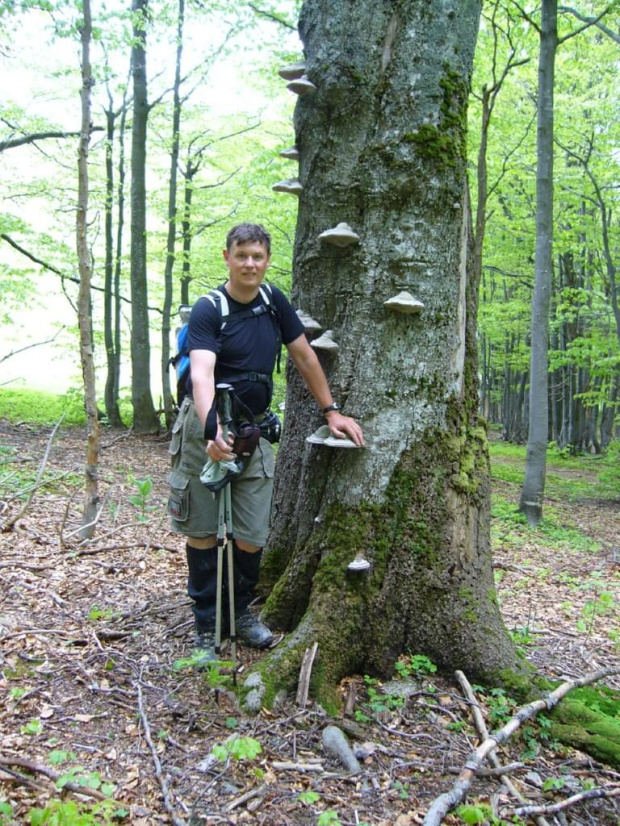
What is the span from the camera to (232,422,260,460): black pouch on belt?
Answer: 3.07 metres

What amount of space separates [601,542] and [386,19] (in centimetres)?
797

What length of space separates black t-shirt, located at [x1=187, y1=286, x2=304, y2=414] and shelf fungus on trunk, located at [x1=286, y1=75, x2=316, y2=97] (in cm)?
113

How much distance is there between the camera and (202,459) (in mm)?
3189

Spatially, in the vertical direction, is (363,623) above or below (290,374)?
below

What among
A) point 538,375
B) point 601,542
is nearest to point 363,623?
point 601,542

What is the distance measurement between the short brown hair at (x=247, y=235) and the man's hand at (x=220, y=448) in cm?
100

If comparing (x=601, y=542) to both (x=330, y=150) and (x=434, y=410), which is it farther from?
(x=330, y=150)

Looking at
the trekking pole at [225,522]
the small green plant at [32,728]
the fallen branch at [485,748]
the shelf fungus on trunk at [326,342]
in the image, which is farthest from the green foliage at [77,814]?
the shelf fungus on trunk at [326,342]

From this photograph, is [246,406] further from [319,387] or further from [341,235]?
[341,235]

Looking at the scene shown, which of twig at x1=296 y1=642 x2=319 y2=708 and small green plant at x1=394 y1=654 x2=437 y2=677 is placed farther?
small green plant at x1=394 y1=654 x2=437 y2=677

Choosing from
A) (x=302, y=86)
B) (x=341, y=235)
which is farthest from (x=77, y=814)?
(x=302, y=86)

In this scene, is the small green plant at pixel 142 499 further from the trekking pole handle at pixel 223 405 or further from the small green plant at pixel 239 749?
the small green plant at pixel 239 749

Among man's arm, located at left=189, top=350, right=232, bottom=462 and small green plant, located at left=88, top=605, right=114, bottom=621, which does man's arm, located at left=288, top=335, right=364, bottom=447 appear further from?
small green plant, located at left=88, top=605, right=114, bottom=621

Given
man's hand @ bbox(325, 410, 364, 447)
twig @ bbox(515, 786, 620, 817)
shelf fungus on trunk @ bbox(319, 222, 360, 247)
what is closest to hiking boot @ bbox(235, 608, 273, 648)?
man's hand @ bbox(325, 410, 364, 447)
